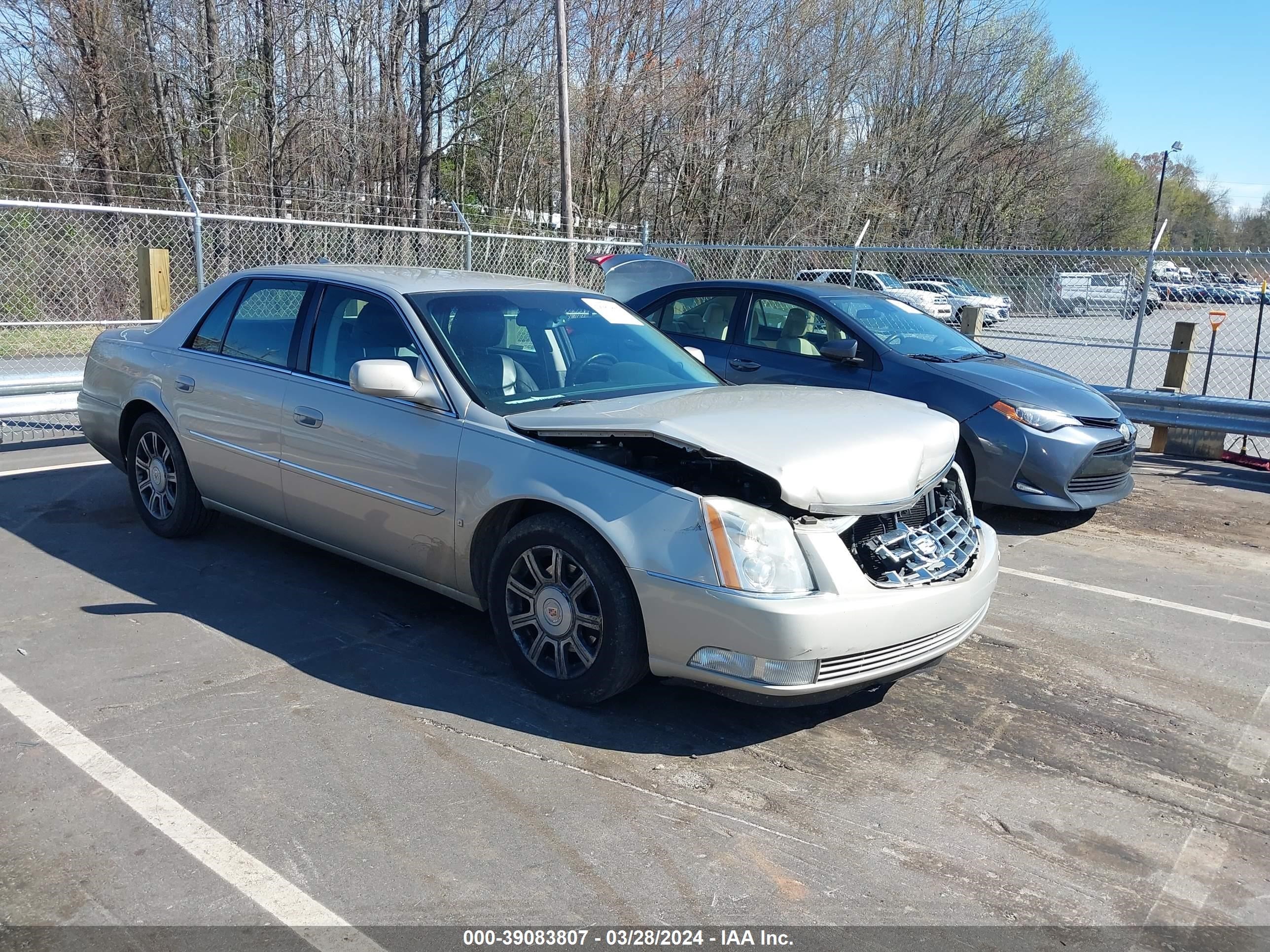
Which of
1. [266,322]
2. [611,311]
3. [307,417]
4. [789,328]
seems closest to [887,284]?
[789,328]

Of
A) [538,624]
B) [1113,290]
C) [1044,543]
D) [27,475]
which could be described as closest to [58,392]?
[27,475]

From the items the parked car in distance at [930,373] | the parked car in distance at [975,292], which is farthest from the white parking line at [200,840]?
the parked car in distance at [975,292]

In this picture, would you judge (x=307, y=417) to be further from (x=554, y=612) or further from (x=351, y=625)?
(x=554, y=612)

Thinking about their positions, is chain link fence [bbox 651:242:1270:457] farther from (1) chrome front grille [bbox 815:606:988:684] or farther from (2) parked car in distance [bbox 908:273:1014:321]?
(1) chrome front grille [bbox 815:606:988:684]

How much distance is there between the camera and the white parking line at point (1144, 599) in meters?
5.22

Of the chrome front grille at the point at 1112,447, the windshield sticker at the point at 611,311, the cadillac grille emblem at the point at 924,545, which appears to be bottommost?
the chrome front grille at the point at 1112,447

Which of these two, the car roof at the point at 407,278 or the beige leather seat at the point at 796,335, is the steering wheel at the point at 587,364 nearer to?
the car roof at the point at 407,278

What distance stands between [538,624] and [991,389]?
411 centimetres

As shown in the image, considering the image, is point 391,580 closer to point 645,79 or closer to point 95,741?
point 95,741

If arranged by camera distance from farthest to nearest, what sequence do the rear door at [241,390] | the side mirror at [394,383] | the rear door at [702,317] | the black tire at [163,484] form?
the rear door at [702,317], the black tire at [163,484], the rear door at [241,390], the side mirror at [394,383]

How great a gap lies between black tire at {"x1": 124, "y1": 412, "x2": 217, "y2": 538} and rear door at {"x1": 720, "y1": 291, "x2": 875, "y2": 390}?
12.8 ft

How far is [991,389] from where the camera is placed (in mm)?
6711

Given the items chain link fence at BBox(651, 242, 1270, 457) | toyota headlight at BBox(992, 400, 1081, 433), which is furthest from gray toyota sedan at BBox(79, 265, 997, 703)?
chain link fence at BBox(651, 242, 1270, 457)

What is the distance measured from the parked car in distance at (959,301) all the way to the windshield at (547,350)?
8.48m
